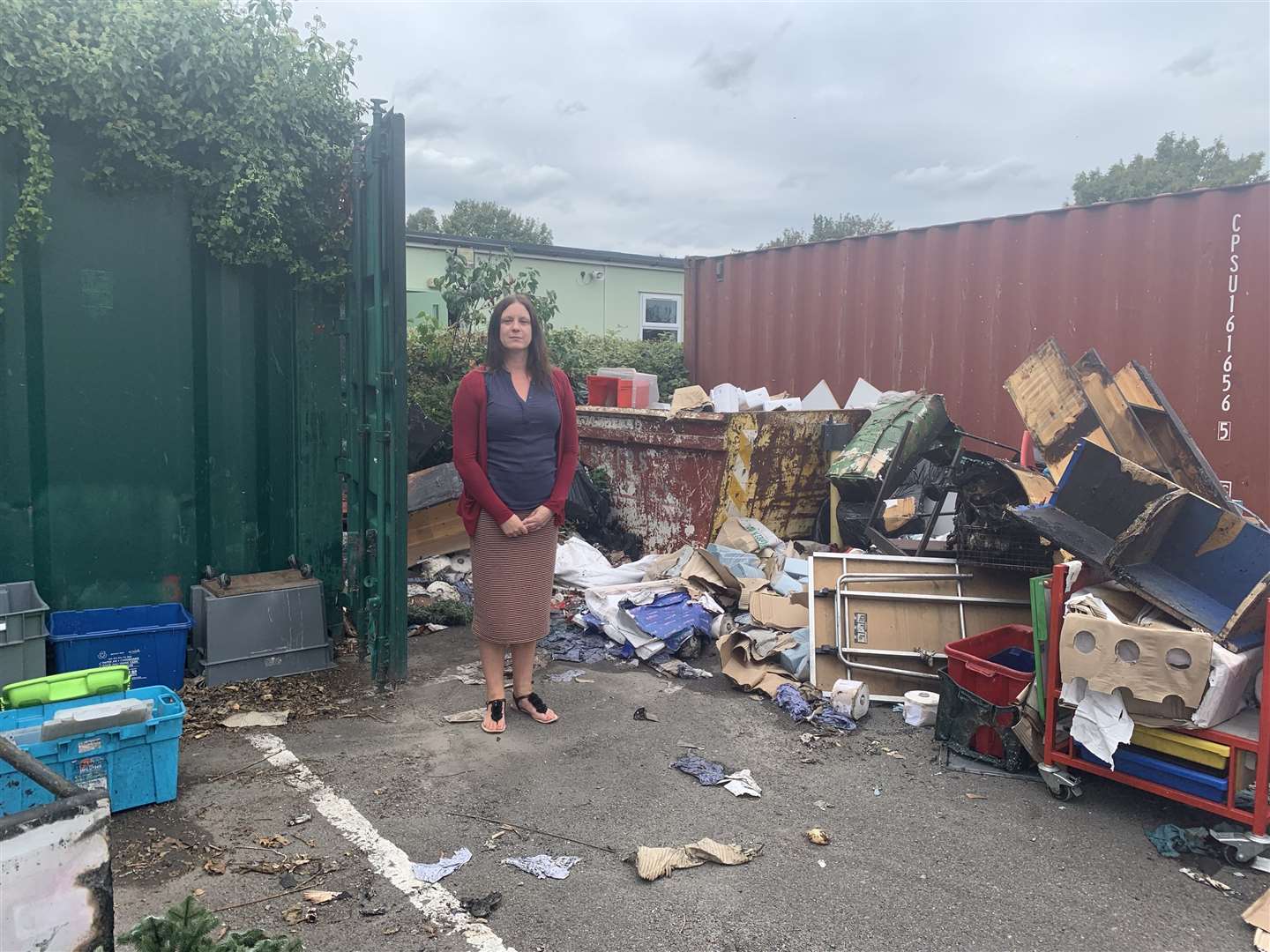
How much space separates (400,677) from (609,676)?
1.11 metres

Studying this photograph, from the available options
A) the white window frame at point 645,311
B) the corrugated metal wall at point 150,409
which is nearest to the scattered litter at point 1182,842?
the corrugated metal wall at point 150,409

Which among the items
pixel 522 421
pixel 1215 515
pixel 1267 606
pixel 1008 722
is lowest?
pixel 1008 722

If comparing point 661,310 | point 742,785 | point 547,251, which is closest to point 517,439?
point 742,785

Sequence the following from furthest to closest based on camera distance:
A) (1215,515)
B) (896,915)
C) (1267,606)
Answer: (1215,515)
(1267,606)
(896,915)

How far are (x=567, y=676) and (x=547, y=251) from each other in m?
14.3

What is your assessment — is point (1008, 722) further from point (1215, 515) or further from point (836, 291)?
point (836, 291)

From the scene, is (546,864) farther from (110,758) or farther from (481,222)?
(481,222)

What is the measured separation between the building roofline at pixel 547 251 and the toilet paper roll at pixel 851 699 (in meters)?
11.5

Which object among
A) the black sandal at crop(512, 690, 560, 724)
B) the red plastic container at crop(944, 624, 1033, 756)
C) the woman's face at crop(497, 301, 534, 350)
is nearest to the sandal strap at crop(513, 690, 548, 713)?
the black sandal at crop(512, 690, 560, 724)

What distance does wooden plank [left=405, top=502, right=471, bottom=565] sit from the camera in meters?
6.56

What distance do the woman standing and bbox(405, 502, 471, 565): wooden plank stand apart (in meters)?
2.53

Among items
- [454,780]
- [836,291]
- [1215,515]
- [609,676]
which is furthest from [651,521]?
[1215,515]

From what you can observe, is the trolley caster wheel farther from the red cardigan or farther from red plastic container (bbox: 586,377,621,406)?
red plastic container (bbox: 586,377,621,406)

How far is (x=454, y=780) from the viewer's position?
3.61 metres
